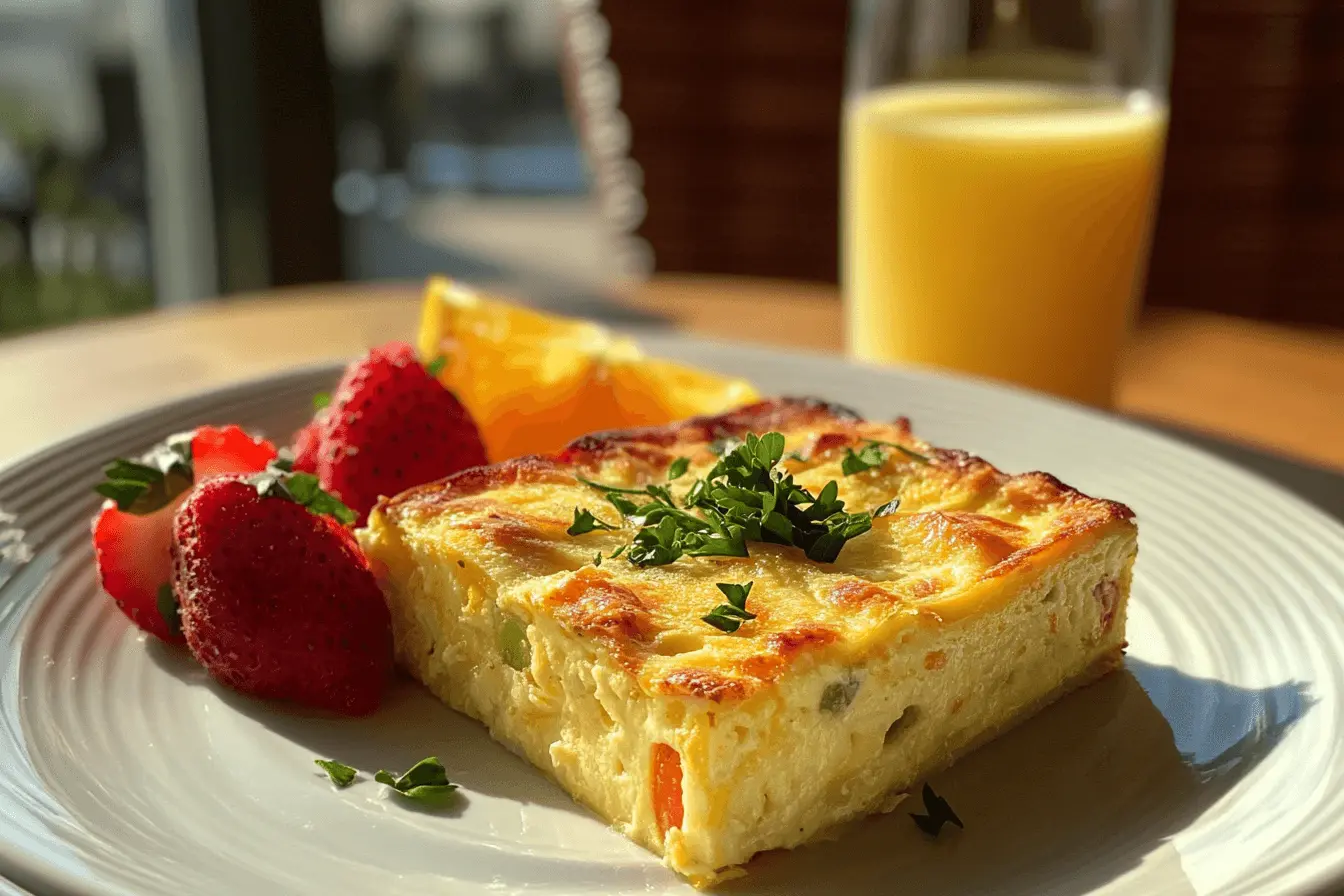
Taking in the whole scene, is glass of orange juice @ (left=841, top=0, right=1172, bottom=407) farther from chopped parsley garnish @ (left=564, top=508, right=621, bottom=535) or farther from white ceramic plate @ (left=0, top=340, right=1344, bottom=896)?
chopped parsley garnish @ (left=564, top=508, right=621, bottom=535)

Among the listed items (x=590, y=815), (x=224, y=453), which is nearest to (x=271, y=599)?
(x=224, y=453)

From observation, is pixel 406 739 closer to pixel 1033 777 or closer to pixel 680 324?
pixel 1033 777

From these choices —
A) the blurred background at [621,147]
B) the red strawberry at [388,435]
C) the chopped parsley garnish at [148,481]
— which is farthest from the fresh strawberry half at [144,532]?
the blurred background at [621,147]

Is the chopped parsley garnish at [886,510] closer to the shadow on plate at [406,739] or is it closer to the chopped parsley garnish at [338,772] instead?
the shadow on plate at [406,739]

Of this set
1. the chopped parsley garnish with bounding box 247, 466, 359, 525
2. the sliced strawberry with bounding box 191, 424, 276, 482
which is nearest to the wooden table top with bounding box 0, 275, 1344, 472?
the sliced strawberry with bounding box 191, 424, 276, 482

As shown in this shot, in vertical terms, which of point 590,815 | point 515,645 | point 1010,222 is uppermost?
point 1010,222
